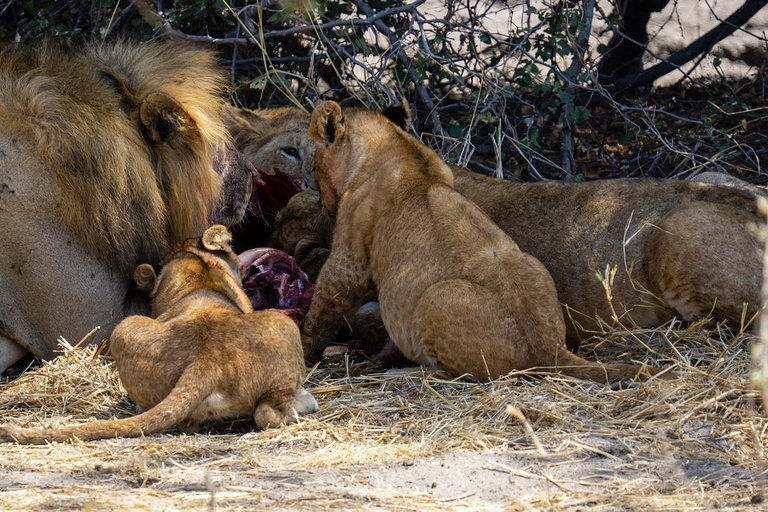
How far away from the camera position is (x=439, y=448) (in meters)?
3.61

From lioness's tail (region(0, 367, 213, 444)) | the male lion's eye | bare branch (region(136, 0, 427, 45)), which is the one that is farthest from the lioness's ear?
the male lion's eye

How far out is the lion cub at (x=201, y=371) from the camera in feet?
12.0

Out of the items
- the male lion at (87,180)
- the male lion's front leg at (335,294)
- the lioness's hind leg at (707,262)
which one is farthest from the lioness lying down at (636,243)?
the male lion at (87,180)

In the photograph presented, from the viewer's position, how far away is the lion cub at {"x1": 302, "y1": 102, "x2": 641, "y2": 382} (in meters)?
4.18

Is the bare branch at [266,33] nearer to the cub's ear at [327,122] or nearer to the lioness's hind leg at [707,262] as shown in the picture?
the cub's ear at [327,122]

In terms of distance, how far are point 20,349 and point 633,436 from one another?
2.61 m

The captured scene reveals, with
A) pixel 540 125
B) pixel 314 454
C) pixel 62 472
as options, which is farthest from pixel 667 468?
pixel 540 125

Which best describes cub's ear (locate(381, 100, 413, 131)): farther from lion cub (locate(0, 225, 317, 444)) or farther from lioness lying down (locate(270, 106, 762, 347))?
lion cub (locate(0, 225, 317, 444))

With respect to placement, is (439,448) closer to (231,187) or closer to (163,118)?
(163,118)

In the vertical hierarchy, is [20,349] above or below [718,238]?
below

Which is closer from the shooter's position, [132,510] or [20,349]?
[132,510]

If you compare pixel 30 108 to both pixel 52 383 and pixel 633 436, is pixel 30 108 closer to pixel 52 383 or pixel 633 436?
pixel 52 383

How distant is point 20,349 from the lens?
4637 millimetres

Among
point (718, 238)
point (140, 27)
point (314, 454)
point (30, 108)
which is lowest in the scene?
point (314, 454)
